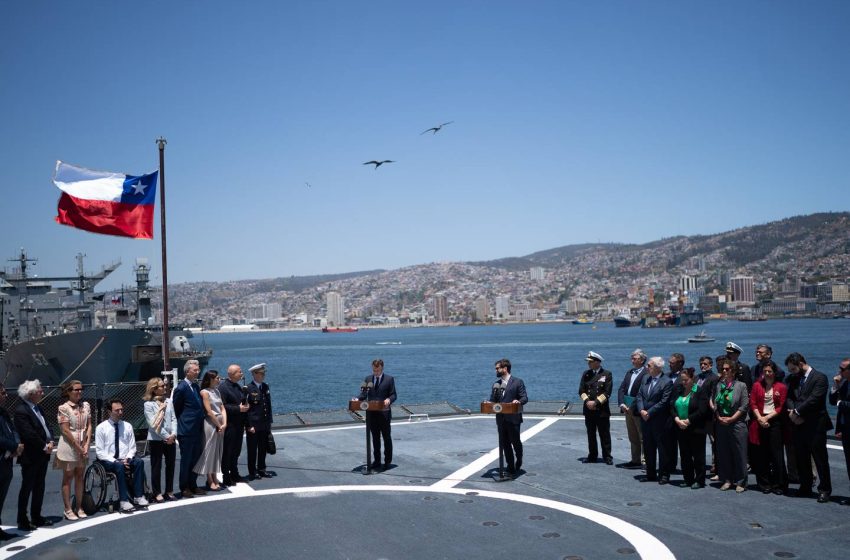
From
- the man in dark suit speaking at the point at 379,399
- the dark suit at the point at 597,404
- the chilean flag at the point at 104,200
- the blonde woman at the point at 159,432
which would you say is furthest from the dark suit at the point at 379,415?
the chilean flag at the point at 104,200

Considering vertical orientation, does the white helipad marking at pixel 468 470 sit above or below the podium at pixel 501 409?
below

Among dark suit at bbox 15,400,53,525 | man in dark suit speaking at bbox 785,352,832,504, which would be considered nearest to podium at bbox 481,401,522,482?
man in dark suit speaking at bbox 785,352,832,504

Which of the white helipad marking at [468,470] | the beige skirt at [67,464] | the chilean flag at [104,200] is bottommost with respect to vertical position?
the white helipad marking at [468,470]

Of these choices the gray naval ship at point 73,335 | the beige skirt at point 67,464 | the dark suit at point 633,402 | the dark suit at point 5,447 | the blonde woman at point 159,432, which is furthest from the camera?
the gray naval ship at point 73,335

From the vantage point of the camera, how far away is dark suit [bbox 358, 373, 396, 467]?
10.1 meters

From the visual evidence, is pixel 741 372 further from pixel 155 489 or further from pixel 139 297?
pixel 139 297

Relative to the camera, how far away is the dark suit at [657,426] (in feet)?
30.0

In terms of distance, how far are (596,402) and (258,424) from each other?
4.81 m

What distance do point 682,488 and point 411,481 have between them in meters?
3.51

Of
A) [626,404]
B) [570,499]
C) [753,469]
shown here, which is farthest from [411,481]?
[753,469]

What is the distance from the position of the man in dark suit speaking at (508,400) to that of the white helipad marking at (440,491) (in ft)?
3.04

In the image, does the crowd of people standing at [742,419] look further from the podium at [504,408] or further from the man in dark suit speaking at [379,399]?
the man in dark suit speaking at [379,399]

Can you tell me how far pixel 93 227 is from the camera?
13.2 m

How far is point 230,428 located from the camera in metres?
9.48
